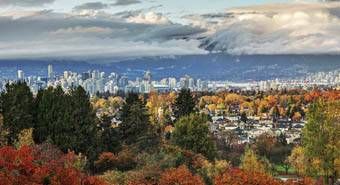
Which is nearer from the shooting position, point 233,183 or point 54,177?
point 54,177

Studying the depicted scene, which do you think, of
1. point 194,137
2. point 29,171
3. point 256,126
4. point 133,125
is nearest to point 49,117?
point 133,125

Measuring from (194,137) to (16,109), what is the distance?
1383 centimetres

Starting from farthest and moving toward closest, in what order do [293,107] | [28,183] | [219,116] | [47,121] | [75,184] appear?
[219,116]
[293,107]
[47,121]
[75,184]
[28,183]

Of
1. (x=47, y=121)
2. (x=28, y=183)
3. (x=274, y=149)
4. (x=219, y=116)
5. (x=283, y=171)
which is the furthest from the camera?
(x=219, y=116)

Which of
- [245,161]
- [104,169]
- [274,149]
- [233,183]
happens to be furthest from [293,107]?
[233,183]

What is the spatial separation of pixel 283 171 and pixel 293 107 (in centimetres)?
6109

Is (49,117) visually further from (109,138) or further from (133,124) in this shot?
(133,124)

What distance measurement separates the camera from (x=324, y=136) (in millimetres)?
40781

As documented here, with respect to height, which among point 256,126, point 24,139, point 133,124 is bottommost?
point 256,126

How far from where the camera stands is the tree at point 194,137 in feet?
152

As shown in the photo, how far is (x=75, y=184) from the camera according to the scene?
19828mm

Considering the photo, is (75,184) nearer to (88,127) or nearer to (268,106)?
(88,127)

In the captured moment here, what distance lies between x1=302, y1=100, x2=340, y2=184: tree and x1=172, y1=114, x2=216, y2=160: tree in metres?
8.45

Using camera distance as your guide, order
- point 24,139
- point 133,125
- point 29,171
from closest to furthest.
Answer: point 29,171
point 24,139
point 133,125
